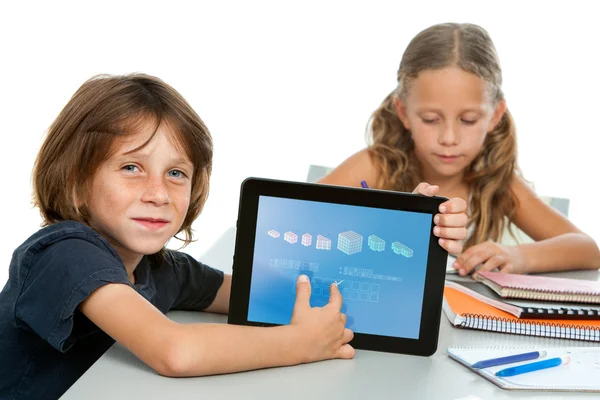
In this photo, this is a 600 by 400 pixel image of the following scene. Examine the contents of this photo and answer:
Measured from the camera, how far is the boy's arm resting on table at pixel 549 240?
1761 mm

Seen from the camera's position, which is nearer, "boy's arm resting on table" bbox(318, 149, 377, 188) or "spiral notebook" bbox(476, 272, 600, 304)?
"spiral notebook" bbox(476, 272, 600, 304)

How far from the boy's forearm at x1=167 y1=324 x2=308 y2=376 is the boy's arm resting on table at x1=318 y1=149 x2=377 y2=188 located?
1.06 m

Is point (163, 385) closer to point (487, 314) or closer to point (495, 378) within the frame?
point (495, 378)

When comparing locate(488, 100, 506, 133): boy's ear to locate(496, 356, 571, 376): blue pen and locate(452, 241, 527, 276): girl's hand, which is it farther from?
locate(496, 356, 571, 376): blue pen

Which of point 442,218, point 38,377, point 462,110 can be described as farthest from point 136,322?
point 462,110

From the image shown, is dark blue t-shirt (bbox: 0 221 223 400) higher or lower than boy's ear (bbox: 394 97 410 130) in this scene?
lower

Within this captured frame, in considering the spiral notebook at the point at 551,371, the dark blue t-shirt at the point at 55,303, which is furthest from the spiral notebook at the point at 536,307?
the dark blue t-shirt at the point at 55,303

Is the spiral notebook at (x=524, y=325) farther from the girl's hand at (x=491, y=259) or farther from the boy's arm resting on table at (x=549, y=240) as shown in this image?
the boy's arm resting on table at (x=549, y=240)

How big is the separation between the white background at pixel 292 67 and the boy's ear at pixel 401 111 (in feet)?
6.19

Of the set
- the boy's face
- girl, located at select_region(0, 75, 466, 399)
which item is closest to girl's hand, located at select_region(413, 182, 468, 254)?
girl, located at select_region(0, 75, 466, 399)

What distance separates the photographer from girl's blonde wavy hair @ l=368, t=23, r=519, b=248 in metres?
2.09

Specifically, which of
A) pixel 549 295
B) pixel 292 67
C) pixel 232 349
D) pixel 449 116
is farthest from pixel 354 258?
pixel 292 67

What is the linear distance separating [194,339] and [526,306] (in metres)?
0.62

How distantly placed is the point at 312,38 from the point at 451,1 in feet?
2.23
